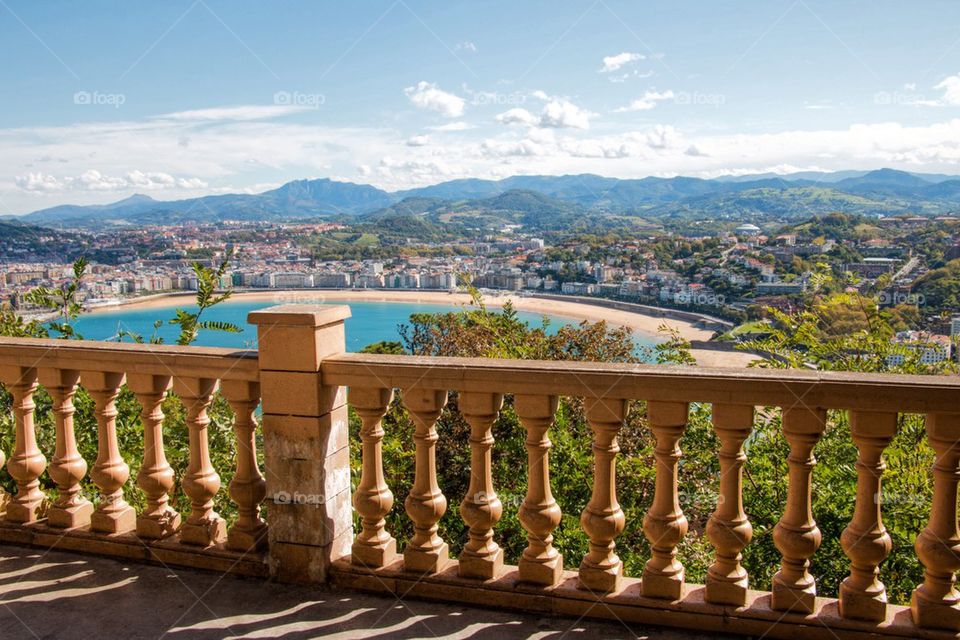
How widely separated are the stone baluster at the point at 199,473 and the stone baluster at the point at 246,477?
9cm

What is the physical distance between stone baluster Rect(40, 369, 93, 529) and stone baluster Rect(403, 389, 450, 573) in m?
1.83

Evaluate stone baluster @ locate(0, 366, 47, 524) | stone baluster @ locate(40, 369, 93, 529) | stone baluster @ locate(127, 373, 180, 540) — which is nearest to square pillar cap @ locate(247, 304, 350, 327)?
stone baluster @ locate(127, 373, 180, 540)

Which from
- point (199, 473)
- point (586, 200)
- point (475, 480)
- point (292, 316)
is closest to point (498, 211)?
point (586, 200)

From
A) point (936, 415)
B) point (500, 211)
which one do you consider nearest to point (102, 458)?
point (936, 415)

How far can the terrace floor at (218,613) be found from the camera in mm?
2918

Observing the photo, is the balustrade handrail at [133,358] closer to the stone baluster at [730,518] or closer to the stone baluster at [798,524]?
the stone baluster at [730,518]

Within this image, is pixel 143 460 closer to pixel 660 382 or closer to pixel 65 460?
pixel 65 460

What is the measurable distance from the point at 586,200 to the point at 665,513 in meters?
114

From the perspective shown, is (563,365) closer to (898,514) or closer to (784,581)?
(784,581)

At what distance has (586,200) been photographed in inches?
4505

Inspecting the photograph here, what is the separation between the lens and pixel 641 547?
601cm

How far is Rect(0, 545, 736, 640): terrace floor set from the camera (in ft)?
9.57

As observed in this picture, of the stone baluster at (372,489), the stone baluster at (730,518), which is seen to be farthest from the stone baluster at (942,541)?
the stone baluster at (372,489)

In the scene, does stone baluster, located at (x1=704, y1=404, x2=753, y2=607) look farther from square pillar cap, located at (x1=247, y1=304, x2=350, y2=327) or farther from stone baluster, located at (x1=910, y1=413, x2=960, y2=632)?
square pillar cap, located at (x1=247, y1=304, x2=350, y2=327)
